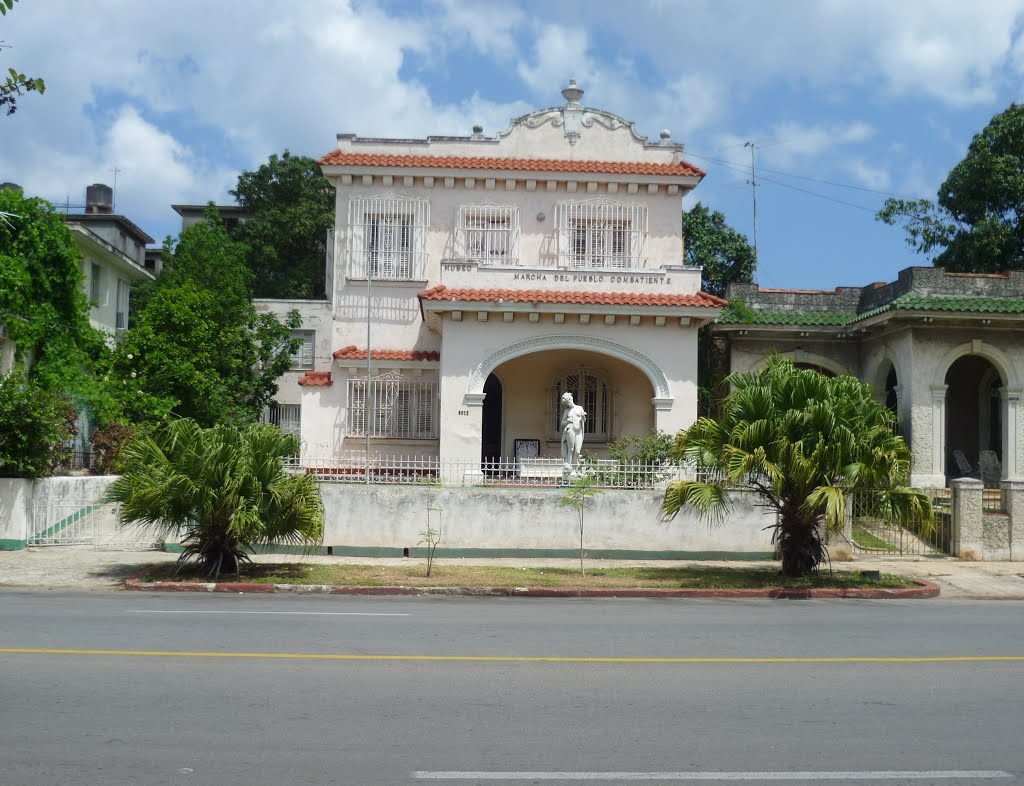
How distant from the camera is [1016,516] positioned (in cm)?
1888

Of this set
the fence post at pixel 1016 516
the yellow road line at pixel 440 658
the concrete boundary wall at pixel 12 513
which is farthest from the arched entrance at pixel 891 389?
the concrete boundary wall at pixel 12 513

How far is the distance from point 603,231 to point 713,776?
20.3 meters

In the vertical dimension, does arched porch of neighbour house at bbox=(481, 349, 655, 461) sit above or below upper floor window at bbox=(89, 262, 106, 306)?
below

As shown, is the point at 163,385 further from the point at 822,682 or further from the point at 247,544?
the point at 822,682

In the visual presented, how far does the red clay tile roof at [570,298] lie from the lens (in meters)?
20.8

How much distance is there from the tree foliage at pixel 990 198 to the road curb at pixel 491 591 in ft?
65.2

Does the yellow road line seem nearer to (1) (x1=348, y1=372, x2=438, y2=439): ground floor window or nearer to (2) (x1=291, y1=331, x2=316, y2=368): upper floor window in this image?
(1) (x1=348, y1=372, x2=438, y2=439): ground floor window

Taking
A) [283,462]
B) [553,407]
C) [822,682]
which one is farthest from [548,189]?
[822,682]

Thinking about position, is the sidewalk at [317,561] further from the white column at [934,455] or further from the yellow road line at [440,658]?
the yellow road line at [440,658]

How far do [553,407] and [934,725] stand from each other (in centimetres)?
1725

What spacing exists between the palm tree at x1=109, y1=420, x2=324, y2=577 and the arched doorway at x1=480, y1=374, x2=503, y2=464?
383 inches

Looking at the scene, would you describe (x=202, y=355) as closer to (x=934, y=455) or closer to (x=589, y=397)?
(x=589, y=397)

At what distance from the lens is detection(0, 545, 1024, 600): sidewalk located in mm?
14859

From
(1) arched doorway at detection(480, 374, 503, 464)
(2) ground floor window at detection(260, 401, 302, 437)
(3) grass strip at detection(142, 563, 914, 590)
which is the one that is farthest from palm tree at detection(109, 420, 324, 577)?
(2) ground floor window at detection(260, 401, 302, 437)
